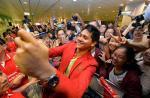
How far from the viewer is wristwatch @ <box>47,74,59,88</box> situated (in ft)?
1.98

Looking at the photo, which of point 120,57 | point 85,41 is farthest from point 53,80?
point 120,57

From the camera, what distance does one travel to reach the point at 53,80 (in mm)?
603

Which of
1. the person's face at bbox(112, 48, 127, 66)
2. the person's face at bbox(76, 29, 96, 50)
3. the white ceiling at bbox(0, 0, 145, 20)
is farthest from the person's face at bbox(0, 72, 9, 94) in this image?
the white ceiling at bbox(0, 0, 145, 20)

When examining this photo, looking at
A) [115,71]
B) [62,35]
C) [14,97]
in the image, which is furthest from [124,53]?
[62,35]

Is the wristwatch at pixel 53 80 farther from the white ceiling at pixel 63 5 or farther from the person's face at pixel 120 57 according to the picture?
the white ceiling at pixel 63 5

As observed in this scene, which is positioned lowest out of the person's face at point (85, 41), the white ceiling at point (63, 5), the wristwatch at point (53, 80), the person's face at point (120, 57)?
the person's face at point (120, 57)

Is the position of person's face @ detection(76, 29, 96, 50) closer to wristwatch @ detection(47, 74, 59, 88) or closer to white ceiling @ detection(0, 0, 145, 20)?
wristwatch @ detection(47, 74, 59, 88)

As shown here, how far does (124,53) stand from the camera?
5.87 feet

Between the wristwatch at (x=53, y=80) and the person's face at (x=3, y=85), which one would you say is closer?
the wristwatch at (x=53, y=80)

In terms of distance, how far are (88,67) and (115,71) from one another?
0.58 meters

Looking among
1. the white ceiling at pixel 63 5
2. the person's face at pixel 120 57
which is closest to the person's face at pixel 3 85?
the person's face at pixel 120 57

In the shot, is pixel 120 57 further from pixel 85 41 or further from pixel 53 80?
pixel 53 80

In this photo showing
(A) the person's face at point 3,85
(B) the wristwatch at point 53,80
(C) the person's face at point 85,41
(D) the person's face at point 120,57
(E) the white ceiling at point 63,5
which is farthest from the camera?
(E) the white ceiling at point 63,5

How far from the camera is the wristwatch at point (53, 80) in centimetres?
60
